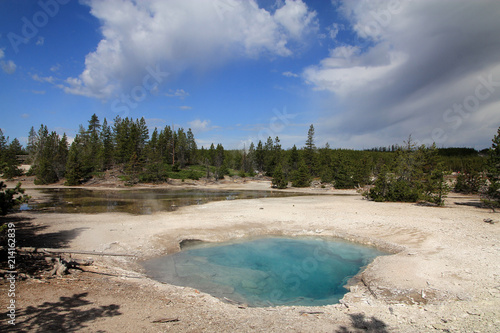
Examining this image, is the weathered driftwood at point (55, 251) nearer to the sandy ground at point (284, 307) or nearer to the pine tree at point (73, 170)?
the sandy ground at point (284, 307)

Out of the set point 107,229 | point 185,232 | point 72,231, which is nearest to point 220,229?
point 185,232

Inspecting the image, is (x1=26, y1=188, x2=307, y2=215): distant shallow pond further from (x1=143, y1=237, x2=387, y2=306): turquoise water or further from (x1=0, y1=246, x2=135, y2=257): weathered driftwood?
(x1=143, y1=237, x2=387, y2=306): turquoise water

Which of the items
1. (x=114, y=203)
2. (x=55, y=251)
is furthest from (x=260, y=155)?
(x=55, y=251)

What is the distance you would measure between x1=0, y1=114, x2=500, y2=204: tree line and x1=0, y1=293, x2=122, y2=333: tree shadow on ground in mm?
7166

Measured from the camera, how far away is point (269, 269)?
40.8ft

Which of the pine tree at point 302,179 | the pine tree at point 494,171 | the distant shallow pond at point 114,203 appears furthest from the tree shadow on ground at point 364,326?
the pine tree at point 302,179

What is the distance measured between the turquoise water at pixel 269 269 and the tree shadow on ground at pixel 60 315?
11.4 ft

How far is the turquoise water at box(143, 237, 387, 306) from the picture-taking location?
9.75 m

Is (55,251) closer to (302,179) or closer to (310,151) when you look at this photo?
(302,179)

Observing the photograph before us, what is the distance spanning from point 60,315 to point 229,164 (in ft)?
358

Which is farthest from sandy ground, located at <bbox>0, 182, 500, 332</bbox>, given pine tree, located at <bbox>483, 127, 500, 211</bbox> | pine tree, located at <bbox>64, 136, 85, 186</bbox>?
pine tree, located at <bbox>64, 136, 85, 186</bbox>

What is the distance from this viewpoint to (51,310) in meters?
6.40

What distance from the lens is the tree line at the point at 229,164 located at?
30.3 m

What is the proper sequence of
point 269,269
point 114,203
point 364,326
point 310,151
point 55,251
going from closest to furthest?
point 364,326
point 55,251
point 269,269
point 114,203
point 310,151
